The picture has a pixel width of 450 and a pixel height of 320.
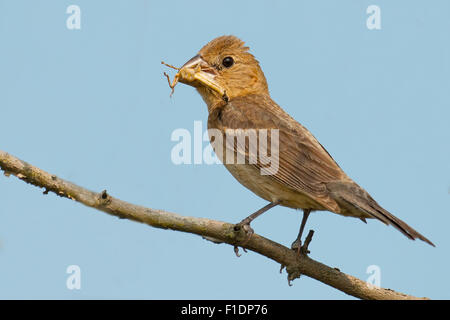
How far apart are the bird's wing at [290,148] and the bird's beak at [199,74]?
10.9 inches

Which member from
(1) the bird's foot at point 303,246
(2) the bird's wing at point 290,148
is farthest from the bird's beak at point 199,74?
(1) the bird's foot at point 303,246

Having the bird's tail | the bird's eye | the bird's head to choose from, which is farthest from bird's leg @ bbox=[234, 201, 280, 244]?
the bird's eye

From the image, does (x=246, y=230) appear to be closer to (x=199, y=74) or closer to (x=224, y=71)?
(x=199, y=74)

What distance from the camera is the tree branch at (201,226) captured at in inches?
142

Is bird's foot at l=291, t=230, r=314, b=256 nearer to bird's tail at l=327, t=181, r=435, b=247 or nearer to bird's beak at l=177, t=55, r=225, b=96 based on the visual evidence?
bird's tail at l=327, t=181, r=435, b=247

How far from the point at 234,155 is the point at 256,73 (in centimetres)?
148

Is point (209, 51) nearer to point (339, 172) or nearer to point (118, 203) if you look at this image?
point (339, 172)

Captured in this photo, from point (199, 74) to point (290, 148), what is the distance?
1277mm

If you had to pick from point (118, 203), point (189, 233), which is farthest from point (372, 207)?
point (118, 203)

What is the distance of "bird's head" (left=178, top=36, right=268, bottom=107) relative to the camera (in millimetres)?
6344

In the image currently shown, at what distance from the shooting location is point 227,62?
6527 millimetres

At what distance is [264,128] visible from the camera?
5.88 meters

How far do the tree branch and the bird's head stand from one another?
205cm

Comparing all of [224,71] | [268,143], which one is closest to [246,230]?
[268,143]
